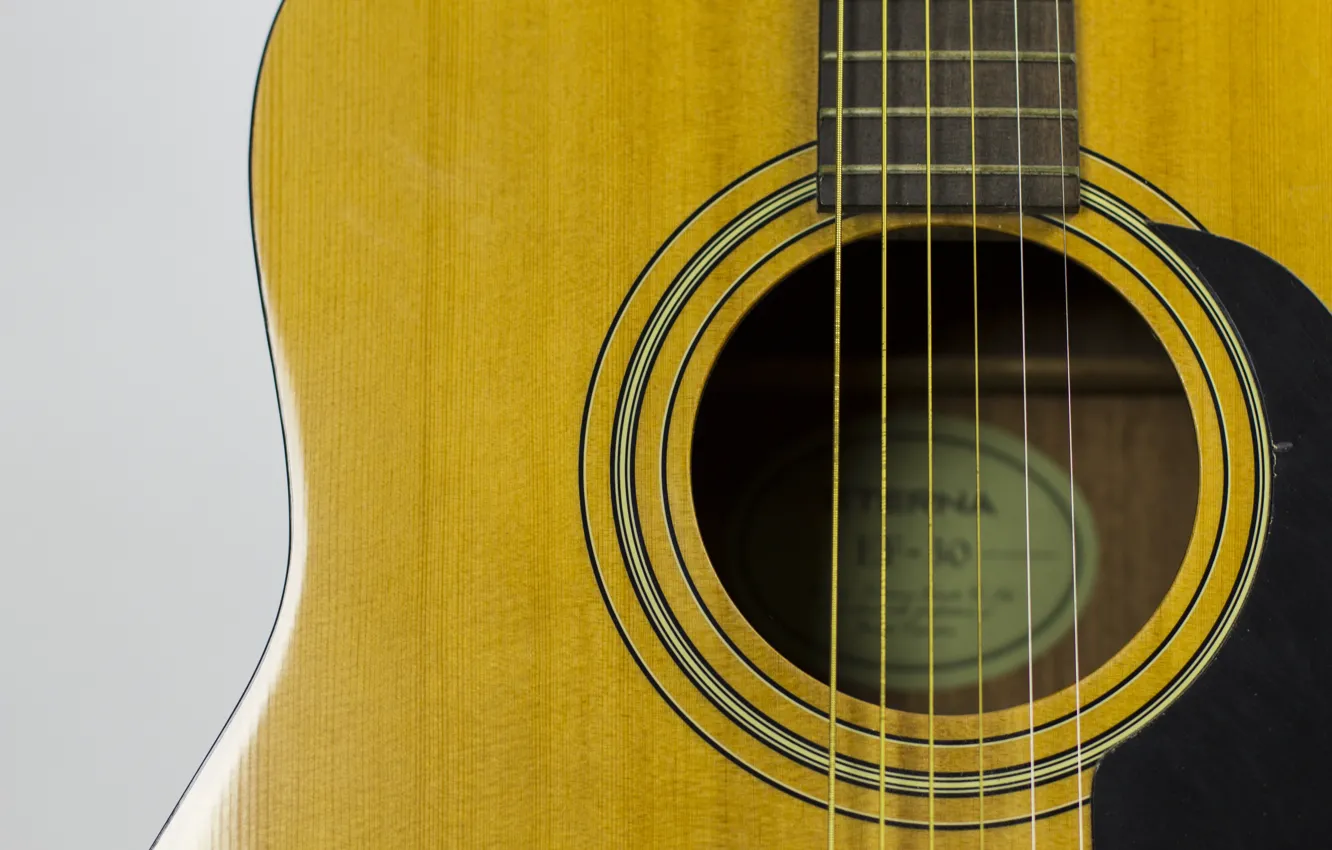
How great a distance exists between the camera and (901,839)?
24.2 inches

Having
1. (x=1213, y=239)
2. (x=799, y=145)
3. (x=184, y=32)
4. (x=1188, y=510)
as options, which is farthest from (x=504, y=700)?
(x=184, y=32)

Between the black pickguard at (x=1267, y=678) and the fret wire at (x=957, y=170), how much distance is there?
0.23 feet

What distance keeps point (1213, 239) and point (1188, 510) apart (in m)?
0.35

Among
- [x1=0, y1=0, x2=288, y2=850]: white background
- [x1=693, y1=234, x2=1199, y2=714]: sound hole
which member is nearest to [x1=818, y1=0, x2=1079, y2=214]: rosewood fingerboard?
[x1=693, y1=234, x2=1199, y2=714]: sound hole

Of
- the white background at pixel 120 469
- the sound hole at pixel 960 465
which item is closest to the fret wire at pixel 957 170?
the sound hole at pixel 960 465

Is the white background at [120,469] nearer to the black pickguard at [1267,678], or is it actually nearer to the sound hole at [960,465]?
the sound hole at [960,465]

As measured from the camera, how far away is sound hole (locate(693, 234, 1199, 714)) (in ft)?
2.99

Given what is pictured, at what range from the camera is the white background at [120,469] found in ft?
3.22

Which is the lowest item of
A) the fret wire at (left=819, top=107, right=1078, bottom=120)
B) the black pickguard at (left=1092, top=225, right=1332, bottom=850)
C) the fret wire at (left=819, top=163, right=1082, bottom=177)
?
the black pickguard at (left=1092, top=225, right=1332, bottom=850)

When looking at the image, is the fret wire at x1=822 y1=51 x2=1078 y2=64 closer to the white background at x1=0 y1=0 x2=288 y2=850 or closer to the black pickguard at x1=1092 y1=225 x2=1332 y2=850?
the black pickguard at x1=1092 y1=225 x2=1332 y2=850

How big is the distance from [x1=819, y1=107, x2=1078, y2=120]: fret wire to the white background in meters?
0.57

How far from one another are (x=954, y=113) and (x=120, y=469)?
0.73 m

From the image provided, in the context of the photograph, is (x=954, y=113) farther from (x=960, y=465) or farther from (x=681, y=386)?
(x=960, y=465)

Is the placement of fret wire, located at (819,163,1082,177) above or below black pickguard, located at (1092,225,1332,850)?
above
